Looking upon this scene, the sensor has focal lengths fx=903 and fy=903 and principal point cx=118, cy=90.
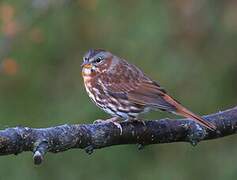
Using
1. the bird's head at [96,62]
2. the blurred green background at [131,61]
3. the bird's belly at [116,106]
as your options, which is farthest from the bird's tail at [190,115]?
the blurred green background at [131,61]

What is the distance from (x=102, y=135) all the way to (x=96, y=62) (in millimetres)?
1693

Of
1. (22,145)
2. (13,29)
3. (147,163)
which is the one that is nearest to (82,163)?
(147,163)

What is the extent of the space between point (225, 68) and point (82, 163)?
5.34ft

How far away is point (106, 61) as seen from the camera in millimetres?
6375

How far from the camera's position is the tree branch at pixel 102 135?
4.32 meters

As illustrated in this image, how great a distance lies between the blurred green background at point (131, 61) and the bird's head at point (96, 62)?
176 centimetres

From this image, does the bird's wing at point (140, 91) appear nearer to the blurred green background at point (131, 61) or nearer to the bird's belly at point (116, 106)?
the bird's belly at point (116, 106)

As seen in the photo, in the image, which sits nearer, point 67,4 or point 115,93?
point 115,93

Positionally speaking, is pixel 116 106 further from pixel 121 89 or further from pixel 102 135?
pixel 102 135

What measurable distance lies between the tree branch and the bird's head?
103cm

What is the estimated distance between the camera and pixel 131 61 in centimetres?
845

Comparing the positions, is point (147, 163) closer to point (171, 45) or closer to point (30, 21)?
point (171, 45)

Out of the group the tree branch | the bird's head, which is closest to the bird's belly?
the bird's head

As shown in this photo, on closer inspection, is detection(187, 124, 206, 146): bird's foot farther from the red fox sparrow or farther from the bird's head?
the bird's head
